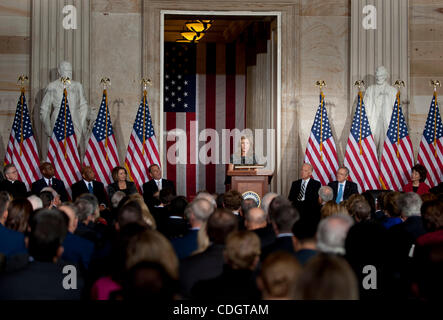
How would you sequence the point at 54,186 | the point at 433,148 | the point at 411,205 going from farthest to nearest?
the point at 433,148
the point at 54,186
the point at 411,205

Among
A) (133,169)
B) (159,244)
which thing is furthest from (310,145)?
(159,244)

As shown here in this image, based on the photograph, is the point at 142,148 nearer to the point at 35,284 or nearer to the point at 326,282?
the point at 35,284

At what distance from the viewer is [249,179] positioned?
1105 cm

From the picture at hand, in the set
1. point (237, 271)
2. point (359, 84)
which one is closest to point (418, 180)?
point (359, 84)

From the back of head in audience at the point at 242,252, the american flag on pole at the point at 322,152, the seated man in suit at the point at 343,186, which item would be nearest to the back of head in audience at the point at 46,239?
the back of head in audience at the point at 242,252

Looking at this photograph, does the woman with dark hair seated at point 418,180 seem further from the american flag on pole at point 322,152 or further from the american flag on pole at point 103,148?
the american flag on pole at point 103,148

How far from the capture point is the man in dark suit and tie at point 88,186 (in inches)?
431

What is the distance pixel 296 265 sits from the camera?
129 inches

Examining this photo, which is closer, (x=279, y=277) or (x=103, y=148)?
(x=279, y=277)

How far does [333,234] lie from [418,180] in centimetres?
694

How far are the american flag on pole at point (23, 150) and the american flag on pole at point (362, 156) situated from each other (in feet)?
17.2

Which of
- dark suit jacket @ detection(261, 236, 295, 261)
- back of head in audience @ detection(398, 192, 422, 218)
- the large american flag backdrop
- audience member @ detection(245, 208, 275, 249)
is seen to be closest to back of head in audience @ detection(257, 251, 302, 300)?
dark suit jacket @ detection(261, 236, 295, 261)

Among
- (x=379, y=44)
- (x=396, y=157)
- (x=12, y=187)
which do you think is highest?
(x=379, y=44)
